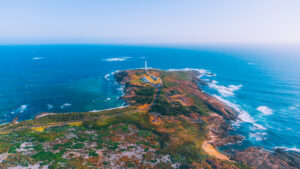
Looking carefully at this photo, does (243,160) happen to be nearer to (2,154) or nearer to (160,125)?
(160,125)

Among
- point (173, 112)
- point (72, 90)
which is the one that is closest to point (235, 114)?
point (173, 112)

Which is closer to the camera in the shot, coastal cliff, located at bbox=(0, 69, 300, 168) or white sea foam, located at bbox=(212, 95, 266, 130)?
coastal cliff, located at bbox=(0, 69, 300, 168)

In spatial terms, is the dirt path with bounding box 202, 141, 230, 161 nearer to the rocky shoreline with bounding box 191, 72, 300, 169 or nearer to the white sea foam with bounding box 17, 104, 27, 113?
the rocky shoreline with bounding box 191, 72, 300, 169

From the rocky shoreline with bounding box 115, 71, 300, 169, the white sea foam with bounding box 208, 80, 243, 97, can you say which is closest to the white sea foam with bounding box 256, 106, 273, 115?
the rocky shoreline with bounding box 115, 71, 300, 169

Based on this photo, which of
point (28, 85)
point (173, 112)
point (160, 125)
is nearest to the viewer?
point (160, 125)

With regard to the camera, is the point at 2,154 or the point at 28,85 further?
the point at 28,85

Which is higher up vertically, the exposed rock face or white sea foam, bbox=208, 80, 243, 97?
white sea foam, bbox=208, 80, 243, 97
